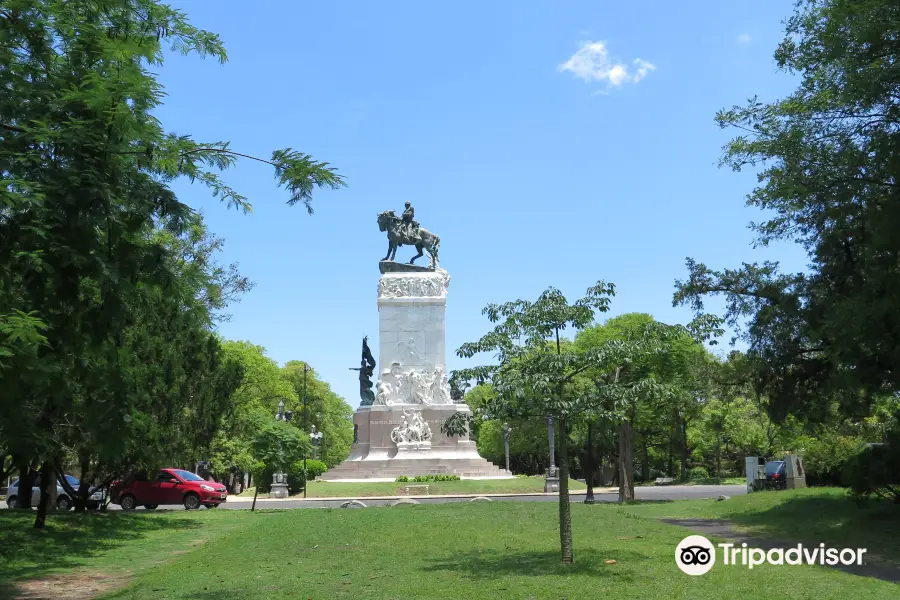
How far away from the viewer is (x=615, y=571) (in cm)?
1168

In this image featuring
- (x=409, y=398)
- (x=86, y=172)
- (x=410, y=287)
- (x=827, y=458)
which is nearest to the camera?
(x=86, y=172)

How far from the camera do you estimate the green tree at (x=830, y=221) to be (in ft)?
46.3

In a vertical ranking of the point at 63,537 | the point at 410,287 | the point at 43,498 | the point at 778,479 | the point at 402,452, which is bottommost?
the point at 63,537

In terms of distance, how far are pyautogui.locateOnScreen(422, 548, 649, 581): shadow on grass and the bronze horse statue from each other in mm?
37688

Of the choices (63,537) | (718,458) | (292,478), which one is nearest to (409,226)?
(292,478)

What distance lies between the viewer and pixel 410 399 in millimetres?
46406

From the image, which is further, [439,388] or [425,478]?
[439,388]

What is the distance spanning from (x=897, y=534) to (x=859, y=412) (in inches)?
214

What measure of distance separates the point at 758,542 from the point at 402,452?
2956 centimetres

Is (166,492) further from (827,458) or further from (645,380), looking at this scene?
(645,380)

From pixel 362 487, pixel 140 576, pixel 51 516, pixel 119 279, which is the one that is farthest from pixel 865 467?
pixel 362 487

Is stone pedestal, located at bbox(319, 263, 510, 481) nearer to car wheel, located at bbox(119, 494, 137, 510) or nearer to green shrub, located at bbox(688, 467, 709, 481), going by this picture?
car wheel, located at bbox(119, 494, 137, 510)

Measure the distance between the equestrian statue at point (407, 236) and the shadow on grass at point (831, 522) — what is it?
103 ft

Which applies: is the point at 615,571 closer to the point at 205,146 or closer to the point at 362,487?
the point at 205,146
